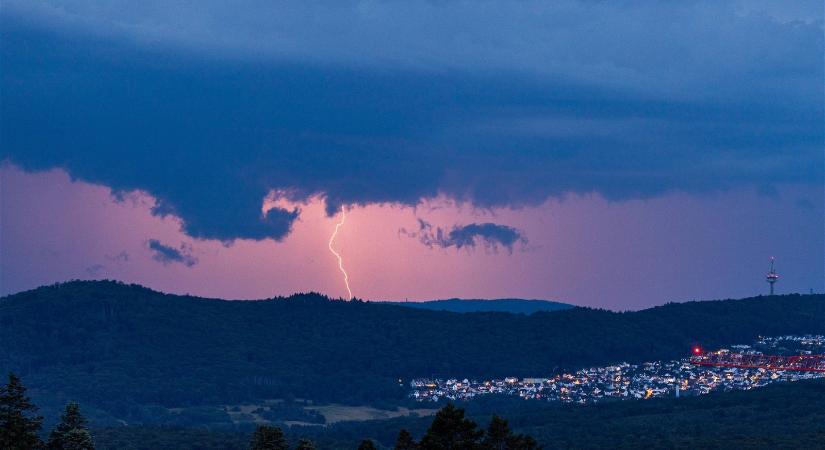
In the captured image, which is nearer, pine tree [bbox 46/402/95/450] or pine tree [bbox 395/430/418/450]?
pine tree [bbox 46/402/95/450]

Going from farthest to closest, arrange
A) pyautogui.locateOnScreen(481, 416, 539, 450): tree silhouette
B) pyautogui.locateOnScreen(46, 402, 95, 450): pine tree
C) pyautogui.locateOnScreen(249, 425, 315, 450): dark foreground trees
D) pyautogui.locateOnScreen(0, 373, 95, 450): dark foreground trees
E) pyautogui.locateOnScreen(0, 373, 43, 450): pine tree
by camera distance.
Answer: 1. pyautogui.locateOnScreen(481, 416, 539, 450): tree silhouette
2. pyautogui.locateOnScreen(249, 425, 315, 450): dark foreground trees
3. pyautogui.locateOnScreen(46, 402, 95, 450): pine tree
4. pyautogui.locateOnScreen(0, 373, 95, 450): dark foreground trees
5. pyautogui.locateOnScreen(0, 373, 43, 450): pine tree

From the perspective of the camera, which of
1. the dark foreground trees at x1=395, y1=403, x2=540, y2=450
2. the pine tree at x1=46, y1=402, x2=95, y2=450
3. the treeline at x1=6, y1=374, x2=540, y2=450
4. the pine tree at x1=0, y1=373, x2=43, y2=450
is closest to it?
the pine tree at x1=0, y1=373, x2=43, y2=450

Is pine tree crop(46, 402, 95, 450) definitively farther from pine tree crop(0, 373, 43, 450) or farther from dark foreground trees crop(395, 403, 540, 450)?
dark foreground trees crop(395, 403, 540, 450)

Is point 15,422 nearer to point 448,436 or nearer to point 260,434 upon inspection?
point 260,434

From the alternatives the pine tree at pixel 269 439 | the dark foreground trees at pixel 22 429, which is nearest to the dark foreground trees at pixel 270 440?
the pine tree at pixel 269 439

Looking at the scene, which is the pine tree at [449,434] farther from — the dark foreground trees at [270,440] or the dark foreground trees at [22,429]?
Result: the dark foreground trees at [22,429]

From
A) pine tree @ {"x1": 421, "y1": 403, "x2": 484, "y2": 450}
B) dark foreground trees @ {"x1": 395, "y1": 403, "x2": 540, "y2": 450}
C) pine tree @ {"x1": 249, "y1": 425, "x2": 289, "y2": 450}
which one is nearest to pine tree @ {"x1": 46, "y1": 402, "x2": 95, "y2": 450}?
pine tree @ {"x1": 249, "y1": 425, "x2": 289, "y2": 450}
